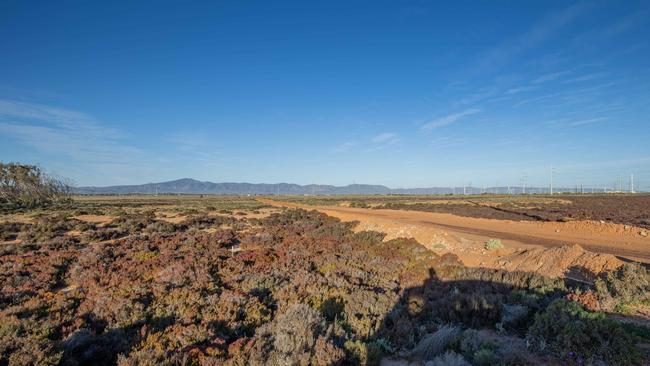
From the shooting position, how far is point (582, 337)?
5.30m

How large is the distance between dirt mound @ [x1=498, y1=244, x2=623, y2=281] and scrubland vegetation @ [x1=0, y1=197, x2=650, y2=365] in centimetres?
122

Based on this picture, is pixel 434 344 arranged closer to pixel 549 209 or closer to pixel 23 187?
pixel 549 209

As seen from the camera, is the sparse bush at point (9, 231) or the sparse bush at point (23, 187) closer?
the sparse bush at point (9, 231)

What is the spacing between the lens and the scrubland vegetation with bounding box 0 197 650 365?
208 inches

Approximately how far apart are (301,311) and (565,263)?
9597 millimetres

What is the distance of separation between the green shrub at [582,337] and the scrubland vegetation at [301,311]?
0.02 m

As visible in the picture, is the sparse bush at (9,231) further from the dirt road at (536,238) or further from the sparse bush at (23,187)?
the sparse bush at (23,187)

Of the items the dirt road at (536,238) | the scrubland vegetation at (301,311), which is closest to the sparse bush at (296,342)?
the scrubland vegetation at (301,311)

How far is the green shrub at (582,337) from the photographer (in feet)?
16.5

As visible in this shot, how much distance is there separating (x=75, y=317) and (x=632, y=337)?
10.5 meters

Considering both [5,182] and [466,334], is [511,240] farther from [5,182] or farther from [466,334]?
[5,182]

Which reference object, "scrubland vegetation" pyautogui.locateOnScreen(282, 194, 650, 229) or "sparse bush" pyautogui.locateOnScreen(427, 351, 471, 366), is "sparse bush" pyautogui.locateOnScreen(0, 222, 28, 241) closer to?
"sparse bush" pyautogui.locateOnScreen(427, 351, 471, 366)

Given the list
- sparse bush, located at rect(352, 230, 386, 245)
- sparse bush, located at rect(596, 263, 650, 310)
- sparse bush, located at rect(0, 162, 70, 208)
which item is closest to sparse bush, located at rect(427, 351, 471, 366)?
sparse bush, located at rect(596, 263, 650, 310)

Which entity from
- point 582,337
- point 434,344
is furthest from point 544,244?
point 434,344
